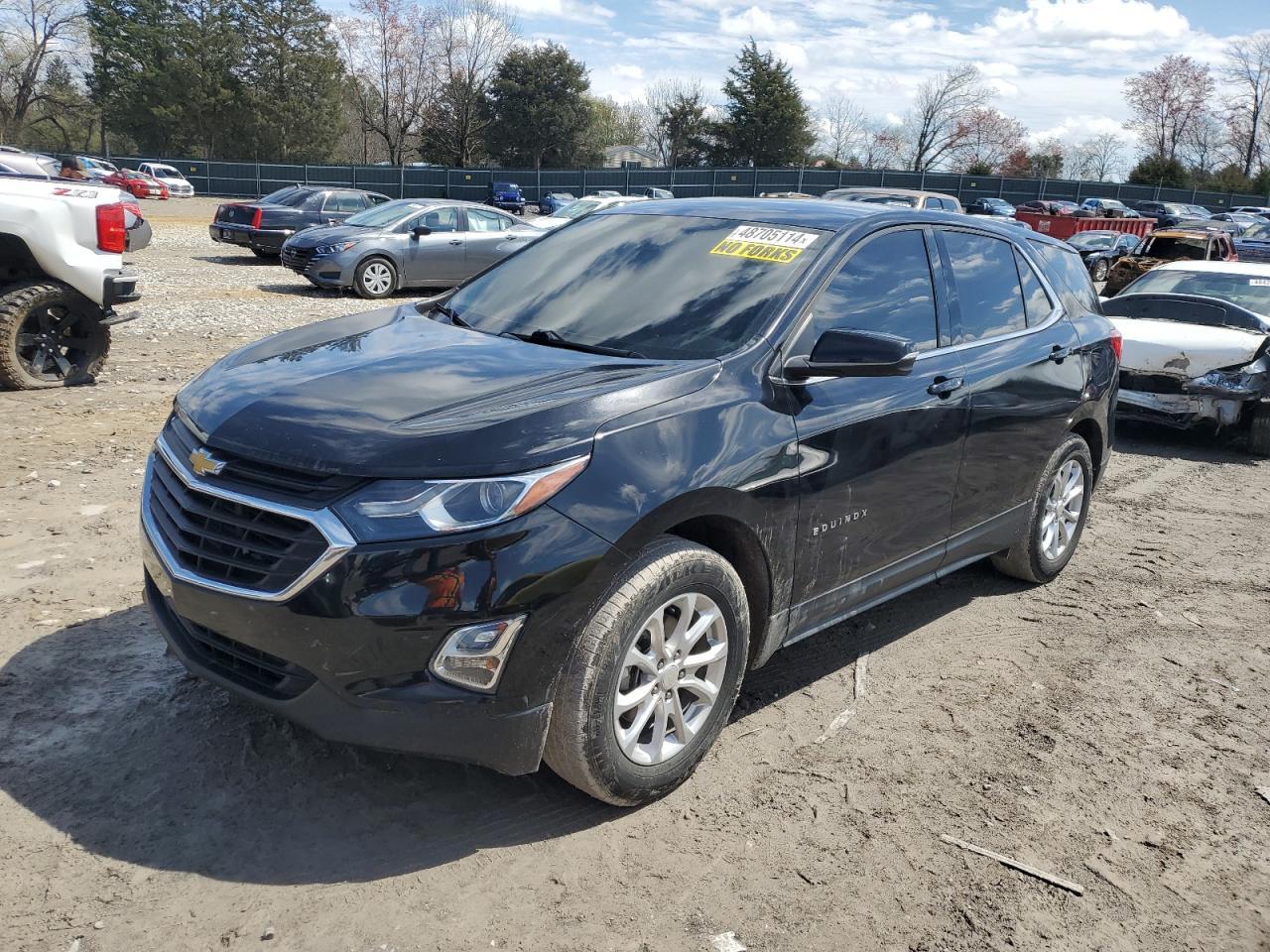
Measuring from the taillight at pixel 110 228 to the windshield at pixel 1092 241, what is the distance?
23.9m

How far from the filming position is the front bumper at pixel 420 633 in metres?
2.68

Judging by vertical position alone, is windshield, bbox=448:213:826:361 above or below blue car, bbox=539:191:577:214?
below

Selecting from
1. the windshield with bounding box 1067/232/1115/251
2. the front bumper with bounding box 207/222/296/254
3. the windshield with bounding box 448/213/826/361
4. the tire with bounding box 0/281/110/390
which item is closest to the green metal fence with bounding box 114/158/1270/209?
the windshield with bounding box 1067/232/1115/251

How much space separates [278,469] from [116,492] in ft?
11.9

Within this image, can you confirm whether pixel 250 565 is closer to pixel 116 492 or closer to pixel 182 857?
pixel 182 857

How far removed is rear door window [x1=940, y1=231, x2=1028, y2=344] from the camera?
4441 millimetres

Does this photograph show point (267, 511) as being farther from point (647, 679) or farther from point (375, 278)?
point (375, 278)

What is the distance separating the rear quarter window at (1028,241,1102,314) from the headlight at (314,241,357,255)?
38.5 ft

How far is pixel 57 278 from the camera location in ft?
26.4

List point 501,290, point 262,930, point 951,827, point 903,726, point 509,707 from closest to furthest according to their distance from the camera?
point 262,930
point 509,707
point 951,827
point 903,726
point 501,290

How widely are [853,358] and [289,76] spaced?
63587mm

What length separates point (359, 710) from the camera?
2.77 m

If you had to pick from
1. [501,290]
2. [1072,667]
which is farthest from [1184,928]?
[501,290]

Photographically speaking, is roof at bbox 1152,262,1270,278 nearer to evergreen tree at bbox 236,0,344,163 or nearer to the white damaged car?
the white damaged car
